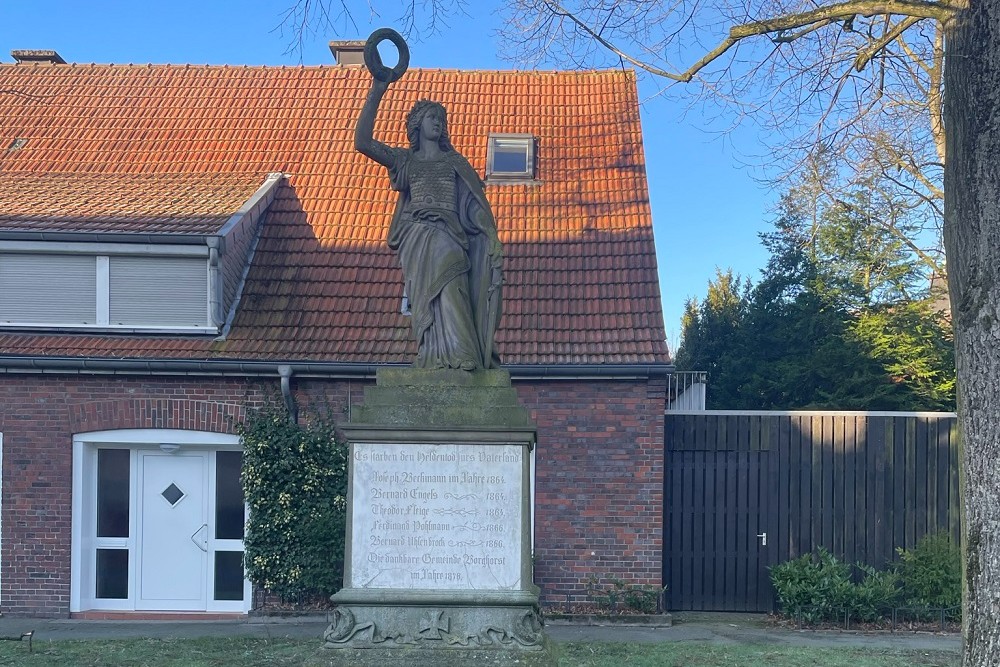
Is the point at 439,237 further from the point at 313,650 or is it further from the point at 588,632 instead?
the point at 588,632

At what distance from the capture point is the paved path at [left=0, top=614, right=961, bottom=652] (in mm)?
11219

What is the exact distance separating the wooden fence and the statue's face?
6.32m

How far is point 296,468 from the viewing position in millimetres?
12250

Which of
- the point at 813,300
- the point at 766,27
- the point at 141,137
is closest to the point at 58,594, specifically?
the point at 141,137

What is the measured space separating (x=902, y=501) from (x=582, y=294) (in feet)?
15.6

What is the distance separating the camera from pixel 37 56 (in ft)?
58.5

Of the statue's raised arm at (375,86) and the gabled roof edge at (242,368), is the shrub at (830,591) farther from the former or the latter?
A: the statue's raised arm at (375,86)

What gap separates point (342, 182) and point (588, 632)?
23.3 ft

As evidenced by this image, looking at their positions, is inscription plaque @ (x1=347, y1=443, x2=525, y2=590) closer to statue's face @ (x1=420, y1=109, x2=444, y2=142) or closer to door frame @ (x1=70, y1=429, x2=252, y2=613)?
statue's face @ (x1=420, y1=109, x2=444, y2=142)

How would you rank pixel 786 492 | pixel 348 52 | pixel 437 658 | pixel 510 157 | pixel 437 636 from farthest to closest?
1. pixel 348 52
2. pixel 510 157
3. pixel 786 492
4. pixel 437 636
5. pixel 437 658

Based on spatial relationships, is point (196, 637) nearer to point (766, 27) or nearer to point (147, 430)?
point (147, 430)

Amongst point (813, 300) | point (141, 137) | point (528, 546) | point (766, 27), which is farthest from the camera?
point (813, 300)

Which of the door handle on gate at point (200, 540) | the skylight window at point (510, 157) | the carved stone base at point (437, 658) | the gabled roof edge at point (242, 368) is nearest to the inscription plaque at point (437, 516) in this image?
the carved stone base at point (437, 658)

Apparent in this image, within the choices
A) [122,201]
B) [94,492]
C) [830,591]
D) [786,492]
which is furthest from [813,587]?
[122,201]
